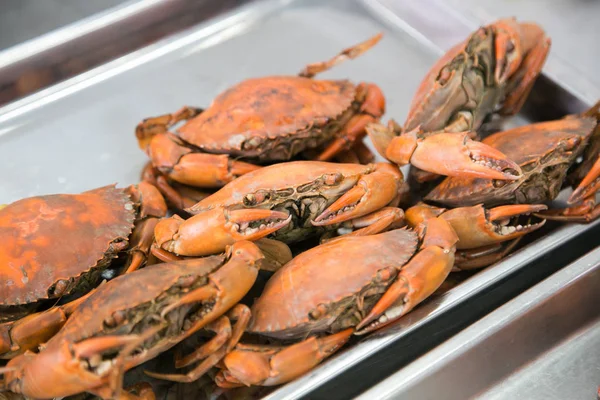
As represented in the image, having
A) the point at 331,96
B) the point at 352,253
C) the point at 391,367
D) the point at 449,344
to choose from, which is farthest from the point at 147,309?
the point at 331,96

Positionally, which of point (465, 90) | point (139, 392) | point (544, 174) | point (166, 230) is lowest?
point (139, 392)

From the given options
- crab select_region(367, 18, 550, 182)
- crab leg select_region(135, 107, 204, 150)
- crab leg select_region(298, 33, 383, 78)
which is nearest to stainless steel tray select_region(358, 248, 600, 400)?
crab select_region(367, 18, 550, 182)

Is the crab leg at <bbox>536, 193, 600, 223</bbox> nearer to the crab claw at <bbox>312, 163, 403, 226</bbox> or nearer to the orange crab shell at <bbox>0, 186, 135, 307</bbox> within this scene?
the crab claw at <bbox>312, 163, 403, 226</bbox>

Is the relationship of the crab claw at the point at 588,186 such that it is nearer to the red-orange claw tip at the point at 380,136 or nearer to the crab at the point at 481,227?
the crab at the point at 481,227

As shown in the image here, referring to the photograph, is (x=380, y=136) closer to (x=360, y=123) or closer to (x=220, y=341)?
(x=360, y=123)

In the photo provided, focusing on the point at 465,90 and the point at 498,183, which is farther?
the point at 465,90

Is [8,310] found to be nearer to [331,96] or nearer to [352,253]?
[352,253]

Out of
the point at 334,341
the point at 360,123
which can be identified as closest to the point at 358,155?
the point at 360,123

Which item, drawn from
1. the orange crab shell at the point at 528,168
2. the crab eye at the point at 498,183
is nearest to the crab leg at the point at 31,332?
the orange crab shell at the point at 528,168
